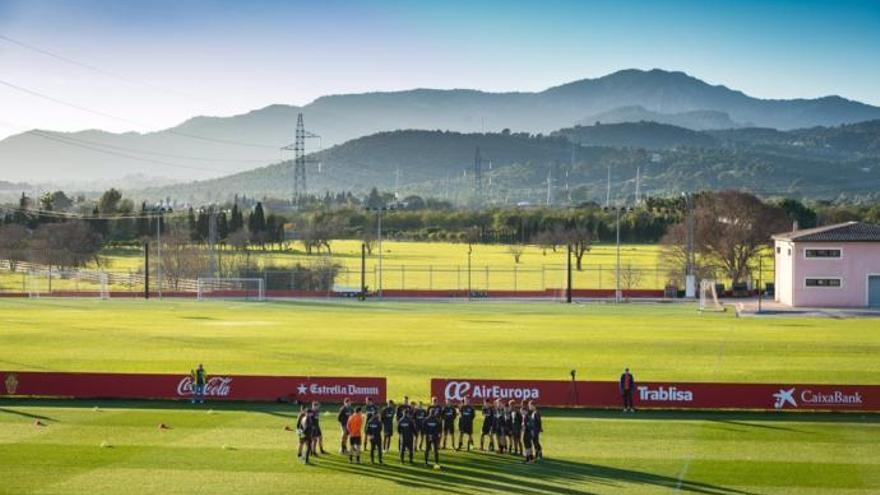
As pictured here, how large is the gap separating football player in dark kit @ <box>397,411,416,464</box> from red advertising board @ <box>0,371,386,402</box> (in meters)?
9.36

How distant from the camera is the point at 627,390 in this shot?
137 ft

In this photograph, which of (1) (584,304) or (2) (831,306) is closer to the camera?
(2) (831,306)

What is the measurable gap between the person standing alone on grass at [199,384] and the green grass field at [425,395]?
95 centimetres

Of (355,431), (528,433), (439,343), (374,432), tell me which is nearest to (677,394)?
(528,433)

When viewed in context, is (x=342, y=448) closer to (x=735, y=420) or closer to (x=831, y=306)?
(x=735, y=420)

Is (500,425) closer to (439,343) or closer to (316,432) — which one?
(316,432)

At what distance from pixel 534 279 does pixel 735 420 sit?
306 feet

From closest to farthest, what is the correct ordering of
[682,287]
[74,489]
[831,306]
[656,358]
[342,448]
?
[74,489] → [342,448] → [656,358] → [831,306] → [682,287]

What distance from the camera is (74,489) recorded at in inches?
1158

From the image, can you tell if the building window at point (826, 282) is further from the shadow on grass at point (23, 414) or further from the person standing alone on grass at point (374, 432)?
the shadow on grass at point (23, 414)

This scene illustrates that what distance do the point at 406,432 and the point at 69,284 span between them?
3858 inches

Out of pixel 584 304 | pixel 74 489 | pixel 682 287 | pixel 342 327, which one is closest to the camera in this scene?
pixel 74 489

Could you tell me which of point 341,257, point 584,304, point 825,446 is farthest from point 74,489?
point 341,257

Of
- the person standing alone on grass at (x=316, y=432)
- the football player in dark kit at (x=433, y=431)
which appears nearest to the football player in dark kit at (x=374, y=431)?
the football player in dark kit at (x=433, y=431)
